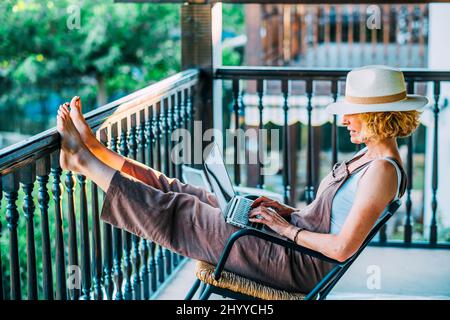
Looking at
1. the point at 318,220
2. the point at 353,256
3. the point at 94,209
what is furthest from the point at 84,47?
the point at 353,256

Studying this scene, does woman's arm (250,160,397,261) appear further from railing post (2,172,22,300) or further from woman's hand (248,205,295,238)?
railing post (2,172,22,300)

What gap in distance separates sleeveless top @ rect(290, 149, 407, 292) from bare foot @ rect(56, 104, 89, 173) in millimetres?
788

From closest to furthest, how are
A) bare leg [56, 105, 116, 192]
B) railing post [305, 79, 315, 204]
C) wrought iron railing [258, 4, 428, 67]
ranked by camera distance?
1. bare leg [56, 105, 116, 192]
2. railing post [305, 79, 315, 204]
3. wrought iron railing [258, 4, 428, 67]

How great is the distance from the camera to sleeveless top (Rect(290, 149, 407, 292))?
2803 millimetres

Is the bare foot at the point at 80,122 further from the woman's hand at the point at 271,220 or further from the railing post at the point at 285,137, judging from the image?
the railing post at the point at 285,137

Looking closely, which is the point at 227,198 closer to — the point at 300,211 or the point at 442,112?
the point at 300,211

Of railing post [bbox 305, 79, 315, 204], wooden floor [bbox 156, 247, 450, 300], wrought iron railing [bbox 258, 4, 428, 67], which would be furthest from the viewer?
wrought iron railing [bbox 258, 4, 428, 67]

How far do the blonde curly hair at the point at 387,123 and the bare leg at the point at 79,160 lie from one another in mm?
871

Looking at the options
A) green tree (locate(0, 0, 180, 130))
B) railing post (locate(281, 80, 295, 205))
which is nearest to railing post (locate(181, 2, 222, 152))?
railing post (locate(281, 80, 295, 205))

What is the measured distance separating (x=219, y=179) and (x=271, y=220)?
0.78ft

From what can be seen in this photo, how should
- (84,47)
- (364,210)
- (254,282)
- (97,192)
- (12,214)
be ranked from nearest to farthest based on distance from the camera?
(12,214), (364,210), (254,282), (97,192), (84,47)

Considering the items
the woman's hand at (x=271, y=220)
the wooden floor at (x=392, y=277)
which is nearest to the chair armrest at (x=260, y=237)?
the woman's hand at (x=271, y=220)

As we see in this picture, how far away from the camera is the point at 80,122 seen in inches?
111
